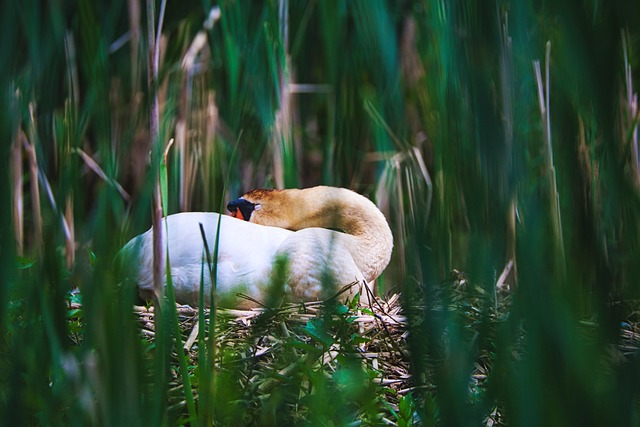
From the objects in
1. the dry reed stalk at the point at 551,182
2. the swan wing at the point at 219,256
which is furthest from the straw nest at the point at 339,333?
the dry reed stalk at the point at 551,182

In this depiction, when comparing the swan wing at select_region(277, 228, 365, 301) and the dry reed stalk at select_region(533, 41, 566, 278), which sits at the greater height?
the dry reed stalk at select_region(533, 41, 566, 278)

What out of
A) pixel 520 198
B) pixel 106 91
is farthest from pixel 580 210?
pixel 106 91

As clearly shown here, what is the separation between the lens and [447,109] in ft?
1.76

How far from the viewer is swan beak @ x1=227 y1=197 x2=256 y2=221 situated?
2.14 meters

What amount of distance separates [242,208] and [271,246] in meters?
0.37

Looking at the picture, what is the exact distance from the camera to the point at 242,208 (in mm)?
2146

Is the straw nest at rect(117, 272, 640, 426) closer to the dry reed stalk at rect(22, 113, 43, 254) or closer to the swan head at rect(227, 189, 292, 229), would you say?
the dry reed stalk at rect(22, 113, 43, 254)

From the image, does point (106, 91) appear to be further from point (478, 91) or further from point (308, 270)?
point (308, 270)

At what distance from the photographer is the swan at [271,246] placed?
161 centimetres

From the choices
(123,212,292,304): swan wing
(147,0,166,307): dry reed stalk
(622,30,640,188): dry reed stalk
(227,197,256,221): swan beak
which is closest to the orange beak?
(227,197,256,221): swan beak

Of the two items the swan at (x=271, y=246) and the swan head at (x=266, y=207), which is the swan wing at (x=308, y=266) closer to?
the swan at (x=271, y=246)

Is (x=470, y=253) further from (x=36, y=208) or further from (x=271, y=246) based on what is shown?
(x=271, y=246)

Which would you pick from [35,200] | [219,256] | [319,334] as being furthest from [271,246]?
[319,334]

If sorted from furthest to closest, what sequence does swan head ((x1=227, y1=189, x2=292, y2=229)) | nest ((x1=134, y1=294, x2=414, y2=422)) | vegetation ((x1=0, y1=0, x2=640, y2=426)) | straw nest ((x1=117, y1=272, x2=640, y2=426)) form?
swan head ((x1=227, y1=189, x2=292, y2=229)) → nest ((x1=134, y1=294, x2=414, y2=422)) → straw nest ((x1=117, y1=272, x2=640, y2=426)) → vegetation ((x1=0, y1=0, x2=640, y2=426))
